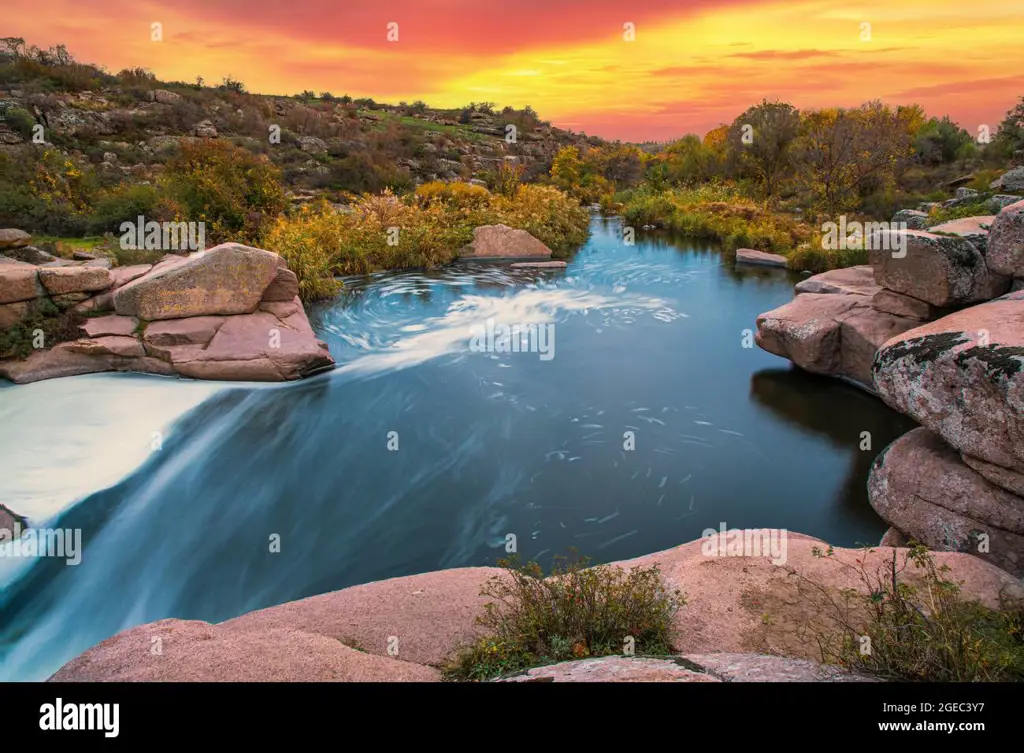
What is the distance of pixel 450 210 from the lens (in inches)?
917

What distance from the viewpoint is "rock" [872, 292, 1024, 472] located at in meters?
5.15

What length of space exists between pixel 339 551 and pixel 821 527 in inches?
213

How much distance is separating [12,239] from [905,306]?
1526cm

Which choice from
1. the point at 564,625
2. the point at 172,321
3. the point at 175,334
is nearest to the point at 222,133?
the point at 172,321

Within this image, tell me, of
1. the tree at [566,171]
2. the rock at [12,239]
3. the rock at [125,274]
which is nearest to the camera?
the rock at [125,274]

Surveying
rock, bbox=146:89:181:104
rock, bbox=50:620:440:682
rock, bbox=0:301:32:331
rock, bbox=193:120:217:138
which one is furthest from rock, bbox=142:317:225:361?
rock, bbox=146:89:181:104

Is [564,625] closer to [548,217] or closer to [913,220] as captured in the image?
[913,220]

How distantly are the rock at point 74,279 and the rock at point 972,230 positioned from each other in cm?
1303

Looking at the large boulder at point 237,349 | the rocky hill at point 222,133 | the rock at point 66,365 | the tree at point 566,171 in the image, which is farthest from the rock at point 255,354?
the tree at point 566,171

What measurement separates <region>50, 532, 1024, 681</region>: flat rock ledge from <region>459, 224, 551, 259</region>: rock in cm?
1680

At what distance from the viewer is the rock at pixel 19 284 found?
9.89m

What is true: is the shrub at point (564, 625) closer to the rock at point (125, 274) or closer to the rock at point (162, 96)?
the rock at point (125, 274)

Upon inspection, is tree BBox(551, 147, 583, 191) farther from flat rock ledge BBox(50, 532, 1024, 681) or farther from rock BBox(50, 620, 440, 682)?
rock BBox(50, 620, 440, 682)
